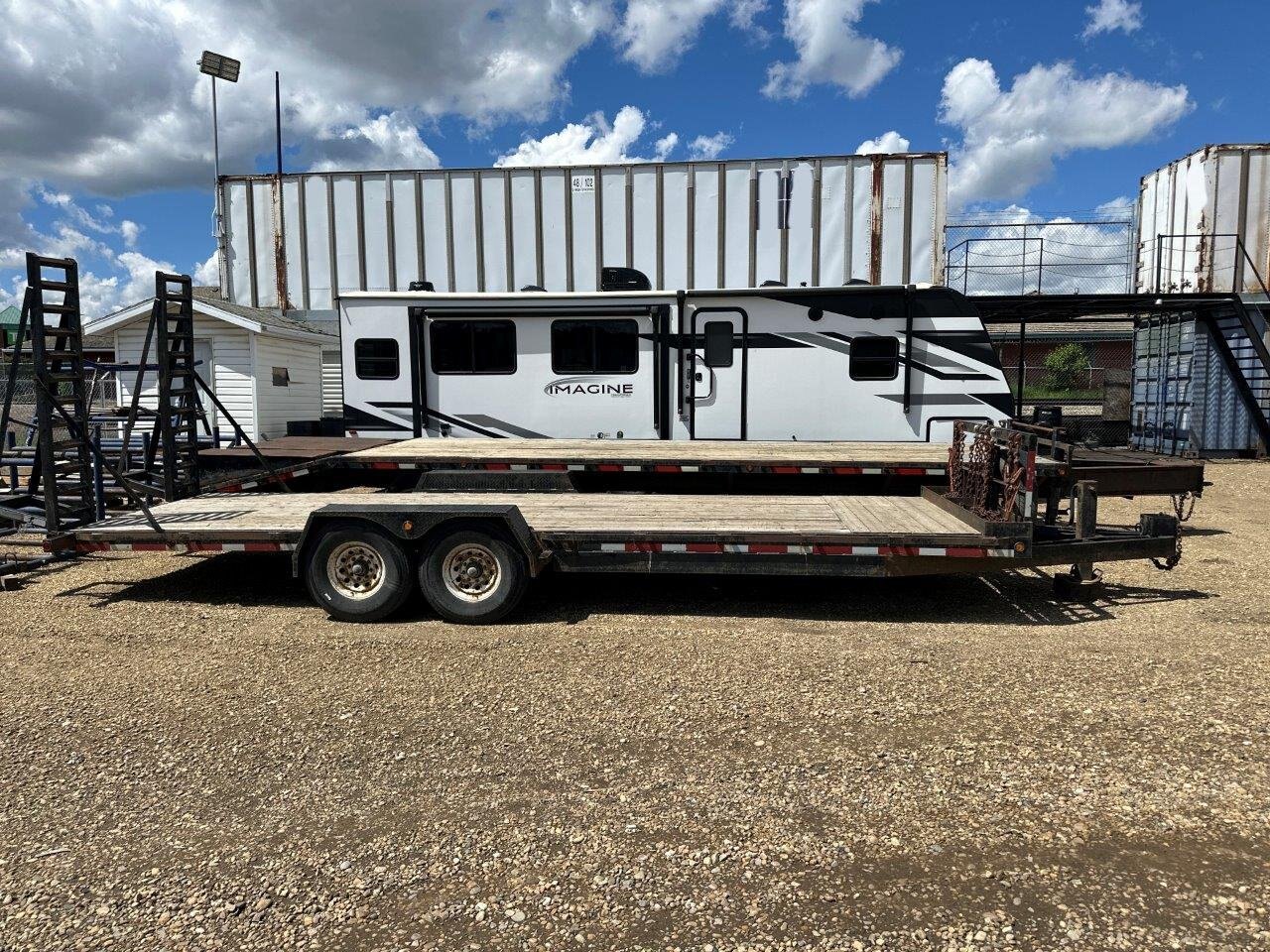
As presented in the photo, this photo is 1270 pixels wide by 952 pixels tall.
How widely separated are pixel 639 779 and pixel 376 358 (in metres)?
8.07

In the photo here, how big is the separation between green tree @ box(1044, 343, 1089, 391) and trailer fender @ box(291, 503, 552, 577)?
31.6m

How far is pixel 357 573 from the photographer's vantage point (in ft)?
20.2

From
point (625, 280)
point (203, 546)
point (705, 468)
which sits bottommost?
point (203, 546)

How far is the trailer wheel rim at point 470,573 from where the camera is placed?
6.03 meters

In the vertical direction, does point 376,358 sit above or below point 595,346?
below

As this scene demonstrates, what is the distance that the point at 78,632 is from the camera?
5867 millimetres

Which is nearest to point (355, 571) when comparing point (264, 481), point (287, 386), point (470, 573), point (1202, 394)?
point (470, 573)

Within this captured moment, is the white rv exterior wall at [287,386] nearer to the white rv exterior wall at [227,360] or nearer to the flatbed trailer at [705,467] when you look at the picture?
the white rv exterior wall at [227,360]

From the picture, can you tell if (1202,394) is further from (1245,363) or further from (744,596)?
(744,596)

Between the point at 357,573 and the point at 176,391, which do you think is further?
the point at 176,391

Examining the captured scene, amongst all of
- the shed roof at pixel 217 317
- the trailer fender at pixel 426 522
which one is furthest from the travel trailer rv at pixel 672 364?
the shed roof at pixel 217 317

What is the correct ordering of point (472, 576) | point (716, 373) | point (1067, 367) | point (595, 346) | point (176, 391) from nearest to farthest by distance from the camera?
point (472, 576)
point (176, 391)
point (716, 373)
point (595, 346)
point (1067, 367)

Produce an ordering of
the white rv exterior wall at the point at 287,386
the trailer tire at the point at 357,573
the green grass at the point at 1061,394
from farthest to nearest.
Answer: the green grass at the point at 1061,394 → the white rv exterior wall at the point at 287,386 → the trailer tire at the point at 357,573

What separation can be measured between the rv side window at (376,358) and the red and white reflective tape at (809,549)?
560 centimetres
